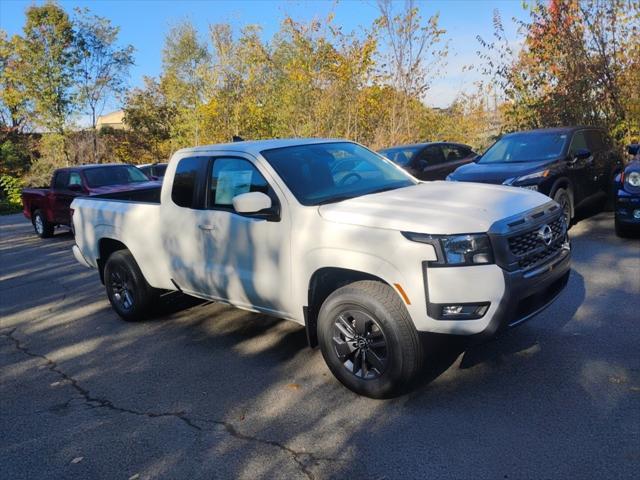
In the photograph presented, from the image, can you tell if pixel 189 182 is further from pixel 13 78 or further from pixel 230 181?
pixel 13 78

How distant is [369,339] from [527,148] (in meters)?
6.73

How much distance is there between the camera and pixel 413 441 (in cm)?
320

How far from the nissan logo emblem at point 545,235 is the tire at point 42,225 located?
12.5 meters

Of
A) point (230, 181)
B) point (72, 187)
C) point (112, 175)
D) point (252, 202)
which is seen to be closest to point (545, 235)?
point (252, 202)

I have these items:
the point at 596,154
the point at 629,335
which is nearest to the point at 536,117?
the point at 596,154

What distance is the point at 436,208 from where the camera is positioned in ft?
11.9

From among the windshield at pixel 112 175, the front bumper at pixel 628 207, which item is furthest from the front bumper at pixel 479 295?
the windshield at pixel 112 175

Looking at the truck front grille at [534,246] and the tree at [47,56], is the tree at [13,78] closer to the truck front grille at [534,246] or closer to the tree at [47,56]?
the tree at [47,56]

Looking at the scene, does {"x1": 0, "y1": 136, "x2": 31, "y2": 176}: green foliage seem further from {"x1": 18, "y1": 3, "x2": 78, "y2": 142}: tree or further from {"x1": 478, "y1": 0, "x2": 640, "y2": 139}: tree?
{"x1": 478, "y1": 0, "x2": 640, "y2": 139}: tree

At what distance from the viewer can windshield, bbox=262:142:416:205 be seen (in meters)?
4.20

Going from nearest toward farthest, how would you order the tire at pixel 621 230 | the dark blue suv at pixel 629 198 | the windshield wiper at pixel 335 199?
the windshield wiper at pixel 335 199 → the dark blue suv at pixel 629 198 → the tire at pixel 621 230

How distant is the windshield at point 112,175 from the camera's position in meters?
11.7

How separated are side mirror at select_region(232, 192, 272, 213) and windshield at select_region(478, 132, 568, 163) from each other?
618cm

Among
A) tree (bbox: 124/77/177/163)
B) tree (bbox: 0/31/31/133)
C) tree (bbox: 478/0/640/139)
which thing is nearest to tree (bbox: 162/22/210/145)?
tree (bbox: 124/77/177/163)
